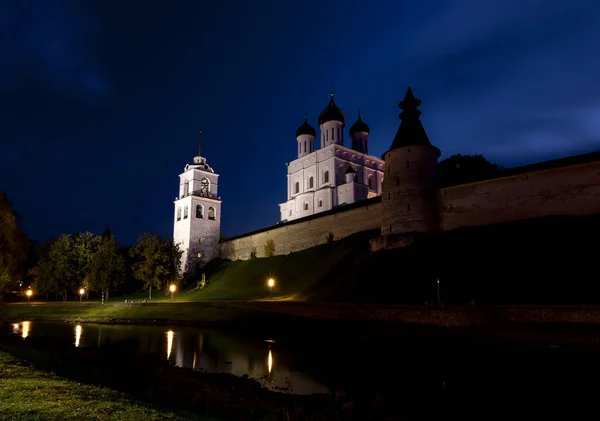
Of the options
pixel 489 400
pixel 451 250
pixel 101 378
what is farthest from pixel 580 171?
pixel 101 378

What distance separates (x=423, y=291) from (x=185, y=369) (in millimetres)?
14840

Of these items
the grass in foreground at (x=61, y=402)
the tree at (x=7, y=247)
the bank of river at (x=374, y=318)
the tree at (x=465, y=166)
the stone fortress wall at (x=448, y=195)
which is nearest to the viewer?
the grass in foreground at (x=61, y=402)

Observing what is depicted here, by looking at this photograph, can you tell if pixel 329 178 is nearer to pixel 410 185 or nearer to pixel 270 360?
pixel 410 185

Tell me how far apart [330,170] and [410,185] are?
93.2ft

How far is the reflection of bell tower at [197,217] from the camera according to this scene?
55.8 m

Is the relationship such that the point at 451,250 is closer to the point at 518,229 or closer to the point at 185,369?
the point at 518,229

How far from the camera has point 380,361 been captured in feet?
46.6

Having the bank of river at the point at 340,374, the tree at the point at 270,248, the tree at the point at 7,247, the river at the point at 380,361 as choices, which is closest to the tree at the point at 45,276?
the tree at the point at 7,247

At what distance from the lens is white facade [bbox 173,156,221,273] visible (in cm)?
5588

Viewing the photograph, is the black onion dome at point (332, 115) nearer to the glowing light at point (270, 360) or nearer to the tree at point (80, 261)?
the tree at point (80, 261)

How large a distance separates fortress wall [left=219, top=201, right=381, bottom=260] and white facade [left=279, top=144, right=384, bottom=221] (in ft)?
36.7

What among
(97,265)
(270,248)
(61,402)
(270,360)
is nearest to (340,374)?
(270,360)

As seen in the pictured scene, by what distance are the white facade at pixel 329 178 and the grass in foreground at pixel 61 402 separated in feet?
163

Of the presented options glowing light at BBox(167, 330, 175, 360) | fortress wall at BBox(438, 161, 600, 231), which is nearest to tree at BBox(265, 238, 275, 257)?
fortress wall at BBox(438, 161, 600, 231)
